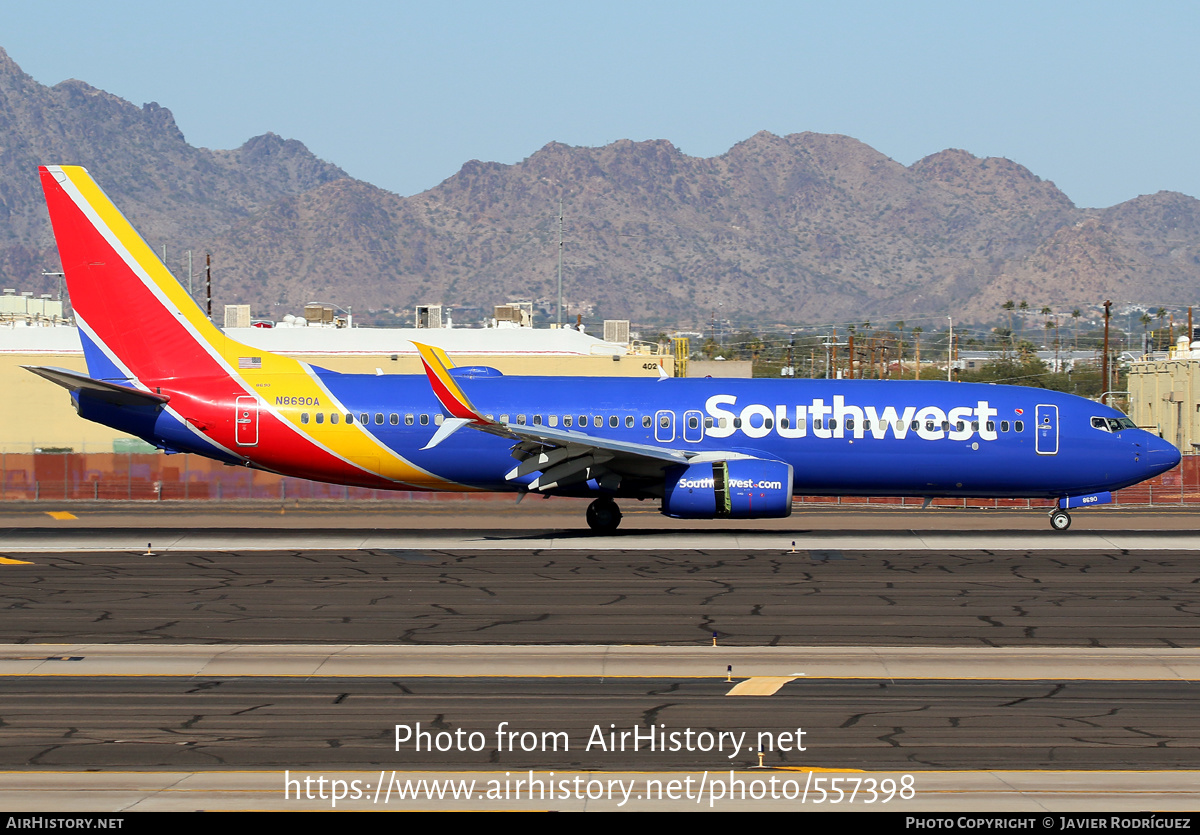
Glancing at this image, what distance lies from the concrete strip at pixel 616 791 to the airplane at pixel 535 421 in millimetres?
19878

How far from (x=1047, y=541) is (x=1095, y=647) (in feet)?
44.0

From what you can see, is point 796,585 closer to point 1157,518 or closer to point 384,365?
point 1157,518

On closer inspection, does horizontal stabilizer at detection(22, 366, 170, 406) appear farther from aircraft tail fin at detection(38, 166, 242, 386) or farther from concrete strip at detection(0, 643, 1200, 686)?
concrete strip at detection(0, 643, 1200, 686)

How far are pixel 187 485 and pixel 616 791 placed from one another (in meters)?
42.8

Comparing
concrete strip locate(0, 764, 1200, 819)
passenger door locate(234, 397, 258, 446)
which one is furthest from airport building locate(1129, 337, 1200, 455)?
concrete strip locate(0, 764, 1200, 819)

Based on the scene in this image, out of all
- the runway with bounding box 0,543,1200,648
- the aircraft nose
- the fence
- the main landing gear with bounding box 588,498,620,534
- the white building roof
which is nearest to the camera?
the runway with bounding box 0,543,1200,648

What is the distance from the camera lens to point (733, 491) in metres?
31.0

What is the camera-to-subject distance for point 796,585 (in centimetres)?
2456

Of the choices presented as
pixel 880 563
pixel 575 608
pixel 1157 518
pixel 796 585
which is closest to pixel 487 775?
pixel 575 608

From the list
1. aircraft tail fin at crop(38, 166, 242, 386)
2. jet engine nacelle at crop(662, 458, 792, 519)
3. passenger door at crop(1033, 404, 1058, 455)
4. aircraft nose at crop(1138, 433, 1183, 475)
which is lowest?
jet engine nacelle at crop(662, 458, 792, 519)

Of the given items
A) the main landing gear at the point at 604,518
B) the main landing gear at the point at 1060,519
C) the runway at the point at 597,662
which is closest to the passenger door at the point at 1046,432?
the main landing gear at the point at 1060,519

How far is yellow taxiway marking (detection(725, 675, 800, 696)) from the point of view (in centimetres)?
1609

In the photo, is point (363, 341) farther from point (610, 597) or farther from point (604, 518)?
point (610, 597)

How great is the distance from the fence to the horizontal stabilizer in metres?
17.2
